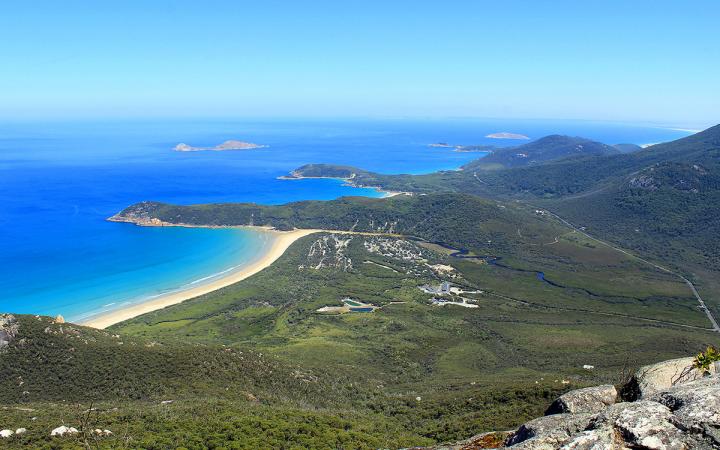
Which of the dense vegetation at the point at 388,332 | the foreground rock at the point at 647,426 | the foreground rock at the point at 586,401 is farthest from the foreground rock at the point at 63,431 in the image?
the foreground rock at the point at 586,401

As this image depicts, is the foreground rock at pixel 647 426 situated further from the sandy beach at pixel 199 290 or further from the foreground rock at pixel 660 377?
the sandy beach at pixel 199 290

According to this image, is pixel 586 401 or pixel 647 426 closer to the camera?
pixel 647 426

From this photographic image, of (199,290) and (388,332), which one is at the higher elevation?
(388,332)

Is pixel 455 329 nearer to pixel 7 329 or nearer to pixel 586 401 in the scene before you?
pixel 7 329

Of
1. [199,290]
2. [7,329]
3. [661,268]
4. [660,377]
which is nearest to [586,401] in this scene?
[660,377]

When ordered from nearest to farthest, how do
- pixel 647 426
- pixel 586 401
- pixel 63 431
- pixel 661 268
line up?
pixel 647 426 < pixel 586 401 < pixel 63 431 < pixel 661 268

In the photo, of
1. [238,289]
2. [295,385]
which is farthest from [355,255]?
[295,385]

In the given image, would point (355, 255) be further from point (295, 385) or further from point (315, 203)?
point (295, 385)

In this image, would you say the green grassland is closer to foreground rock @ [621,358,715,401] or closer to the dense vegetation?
the dense vegetation
